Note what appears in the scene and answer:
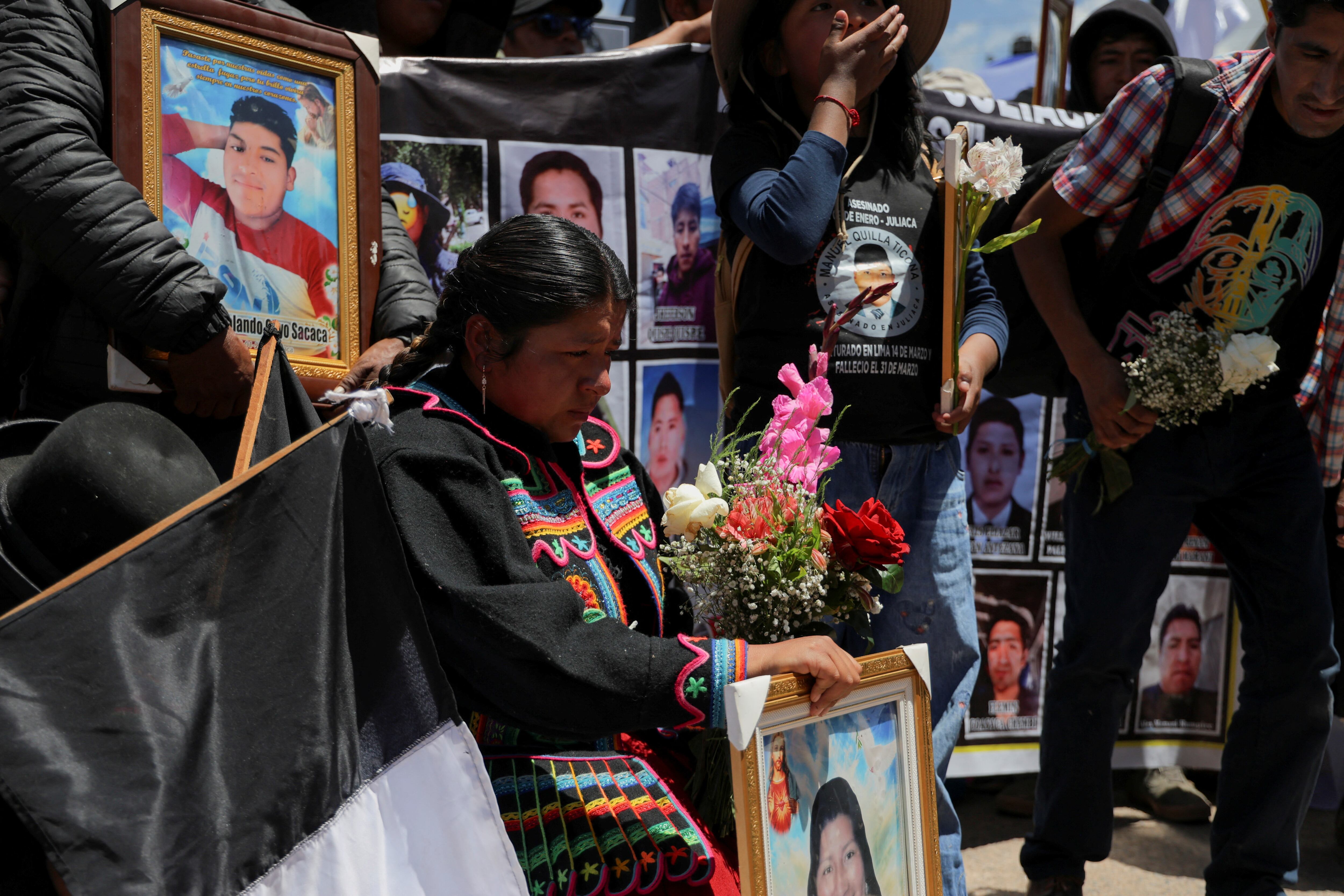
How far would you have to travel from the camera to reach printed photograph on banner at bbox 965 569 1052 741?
4414mm

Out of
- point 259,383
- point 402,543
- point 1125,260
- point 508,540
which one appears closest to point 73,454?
point 259,383

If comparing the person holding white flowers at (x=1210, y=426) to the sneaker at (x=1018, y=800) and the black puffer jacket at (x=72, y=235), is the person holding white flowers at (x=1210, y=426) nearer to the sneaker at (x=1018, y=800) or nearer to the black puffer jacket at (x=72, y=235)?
the sneaker at (x=1018, y=800)

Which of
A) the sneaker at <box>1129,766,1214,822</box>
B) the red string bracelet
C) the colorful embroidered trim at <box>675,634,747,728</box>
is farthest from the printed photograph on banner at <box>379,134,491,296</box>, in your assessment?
the sneaker at <box>1129,766,1214,822</box>

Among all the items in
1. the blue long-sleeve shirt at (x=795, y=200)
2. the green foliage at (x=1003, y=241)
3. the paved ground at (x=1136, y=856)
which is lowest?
the paved ground at (x=1136, y=856)

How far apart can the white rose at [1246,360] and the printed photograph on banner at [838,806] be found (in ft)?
5.12

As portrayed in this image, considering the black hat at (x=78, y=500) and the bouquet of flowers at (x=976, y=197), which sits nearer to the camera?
the black hat at (x=78, y=500)

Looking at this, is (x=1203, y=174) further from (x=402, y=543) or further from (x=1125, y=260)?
(x=402, y=543)

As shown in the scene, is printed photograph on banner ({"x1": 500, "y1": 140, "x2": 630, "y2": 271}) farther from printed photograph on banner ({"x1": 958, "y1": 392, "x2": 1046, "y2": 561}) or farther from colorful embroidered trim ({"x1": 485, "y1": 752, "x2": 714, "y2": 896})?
colorful embroidered trim ({"x1": 485, "y1": 752, "x2": 714, "y2": 896})

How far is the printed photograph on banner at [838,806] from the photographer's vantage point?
180 centimetres

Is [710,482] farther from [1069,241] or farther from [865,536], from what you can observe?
[1069,241]

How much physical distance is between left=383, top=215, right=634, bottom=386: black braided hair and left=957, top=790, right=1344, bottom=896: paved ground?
2.59 metres

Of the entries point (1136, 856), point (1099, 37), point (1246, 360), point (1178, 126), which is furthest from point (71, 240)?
point (1099, 37)

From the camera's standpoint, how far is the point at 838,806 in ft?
6.26

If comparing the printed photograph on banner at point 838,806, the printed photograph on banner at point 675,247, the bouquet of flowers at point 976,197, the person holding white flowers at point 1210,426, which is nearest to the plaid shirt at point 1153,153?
the person holding white flowers at point 1210,426
